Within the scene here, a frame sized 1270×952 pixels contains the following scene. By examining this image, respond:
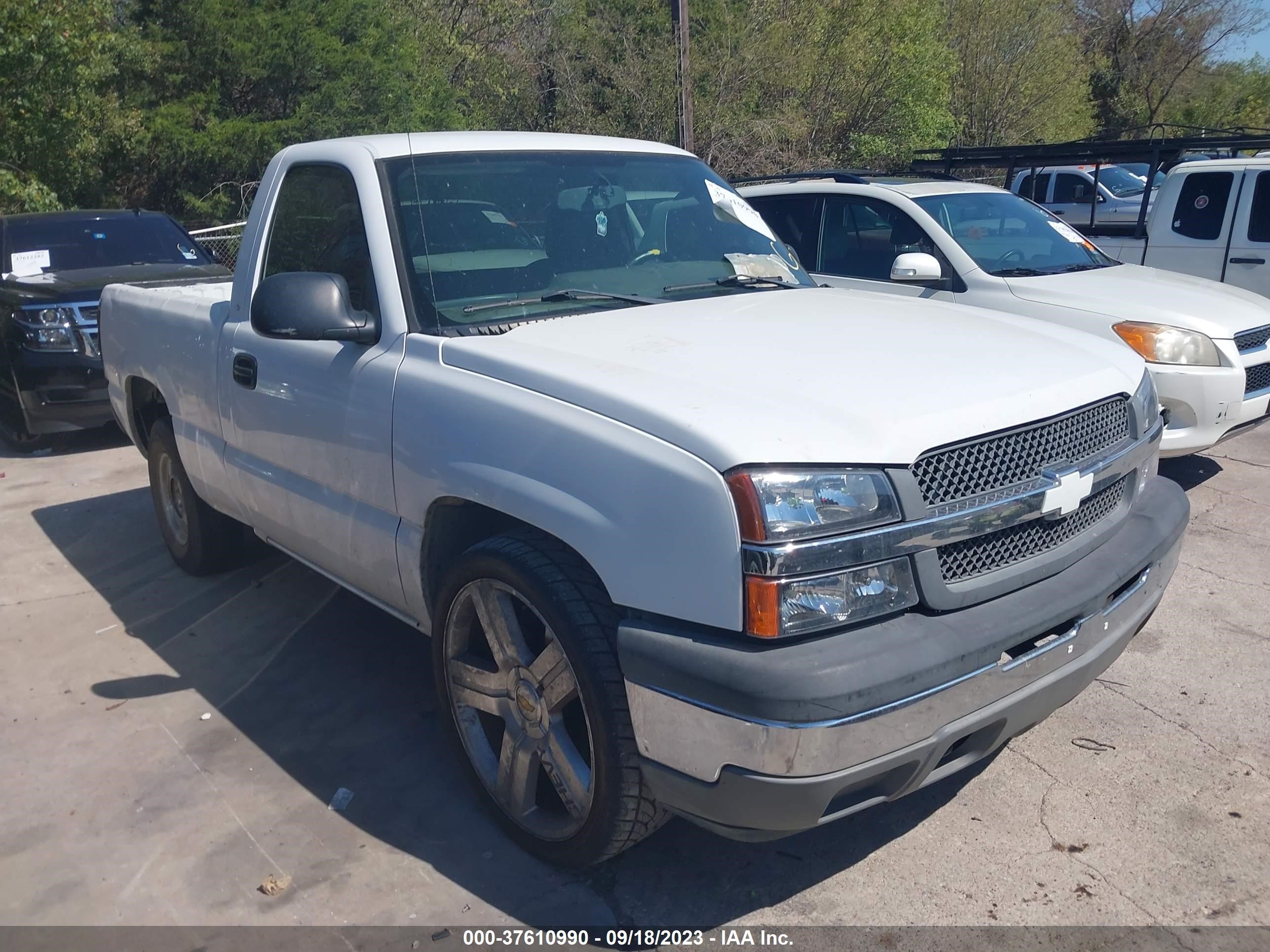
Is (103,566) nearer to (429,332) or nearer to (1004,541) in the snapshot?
(429,332)

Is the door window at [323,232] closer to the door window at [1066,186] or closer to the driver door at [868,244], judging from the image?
the driver door at [868,244]

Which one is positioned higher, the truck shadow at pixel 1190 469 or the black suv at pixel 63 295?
the black suv at pixel 63 295

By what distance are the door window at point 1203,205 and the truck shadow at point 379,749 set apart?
7579mm

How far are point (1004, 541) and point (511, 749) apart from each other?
4.81 ft

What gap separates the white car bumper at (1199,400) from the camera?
6.00m

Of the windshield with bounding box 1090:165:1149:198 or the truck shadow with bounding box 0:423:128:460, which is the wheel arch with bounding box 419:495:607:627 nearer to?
the truck shadow with bounding box 0:423:128:460

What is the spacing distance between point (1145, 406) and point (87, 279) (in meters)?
8.01

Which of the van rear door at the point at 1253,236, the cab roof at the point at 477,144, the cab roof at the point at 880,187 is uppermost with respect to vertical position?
the cab roof at the point at 477,144

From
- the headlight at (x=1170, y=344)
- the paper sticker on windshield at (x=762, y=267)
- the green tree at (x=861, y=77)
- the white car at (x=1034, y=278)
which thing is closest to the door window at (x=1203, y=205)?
the white car at (x=1034, y=278)

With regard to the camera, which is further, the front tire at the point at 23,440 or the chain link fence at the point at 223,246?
the chain link fence at the point at 223,246

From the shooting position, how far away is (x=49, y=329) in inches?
323

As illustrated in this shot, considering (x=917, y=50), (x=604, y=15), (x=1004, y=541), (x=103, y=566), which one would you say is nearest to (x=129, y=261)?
(x=103, y=566)

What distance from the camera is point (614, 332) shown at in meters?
3.26

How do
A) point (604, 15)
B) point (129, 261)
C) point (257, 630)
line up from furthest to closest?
point (604, 15)
point (129, 261)
point (257, 630)
